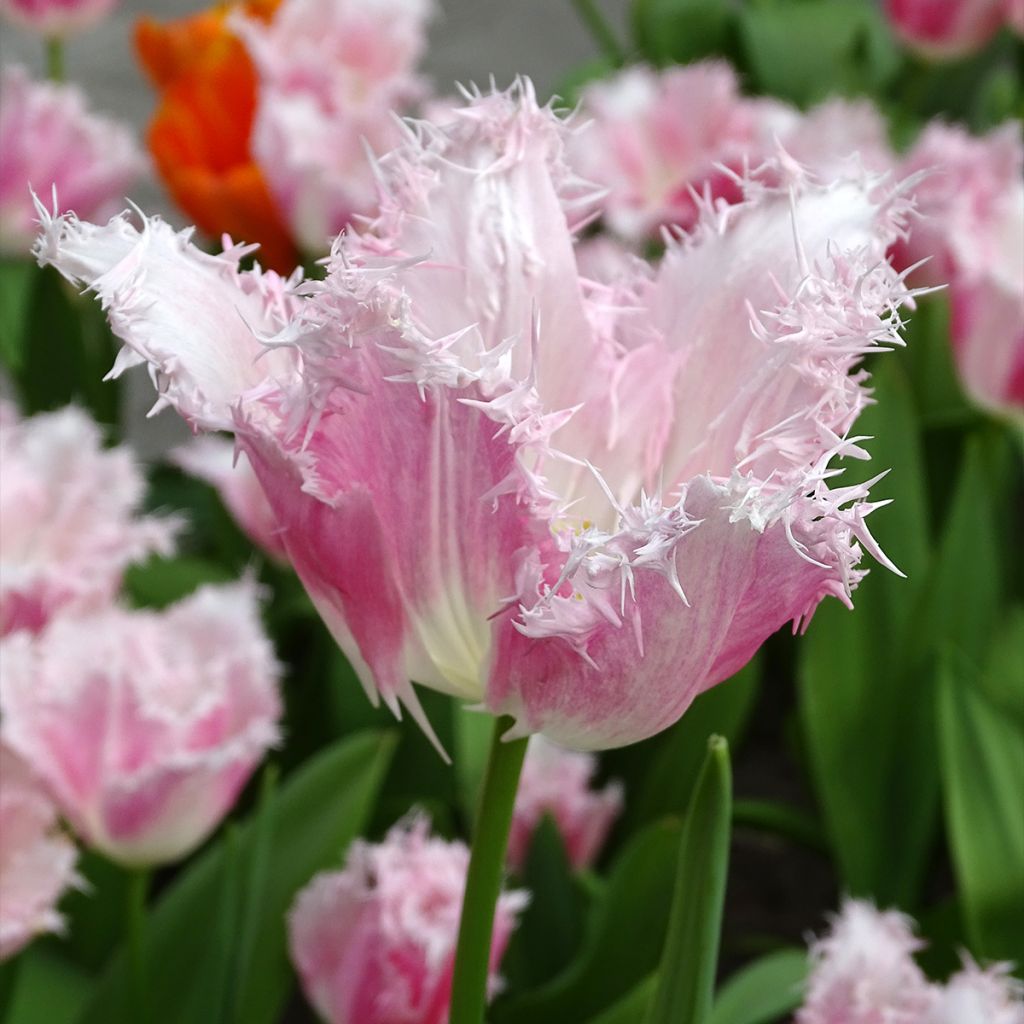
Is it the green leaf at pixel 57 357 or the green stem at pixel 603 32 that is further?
the green stem at pixel 603 32

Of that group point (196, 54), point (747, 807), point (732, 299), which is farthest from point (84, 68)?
point (732, 299)

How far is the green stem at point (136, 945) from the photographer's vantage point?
50cm

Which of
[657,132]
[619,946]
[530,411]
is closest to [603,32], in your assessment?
[657,132]

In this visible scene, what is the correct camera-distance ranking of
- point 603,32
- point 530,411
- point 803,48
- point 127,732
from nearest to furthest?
point 530,411, point 127,732, point 803,48, point 603,32

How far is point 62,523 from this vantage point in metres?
0.54

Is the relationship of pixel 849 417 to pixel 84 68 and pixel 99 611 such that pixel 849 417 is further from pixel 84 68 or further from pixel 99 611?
pixel 84 68

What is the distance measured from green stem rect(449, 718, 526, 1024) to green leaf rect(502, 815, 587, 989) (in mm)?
302

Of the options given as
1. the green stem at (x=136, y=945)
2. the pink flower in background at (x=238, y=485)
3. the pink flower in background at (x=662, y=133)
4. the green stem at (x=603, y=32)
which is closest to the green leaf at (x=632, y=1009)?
the green stem at (x=136, y=945)

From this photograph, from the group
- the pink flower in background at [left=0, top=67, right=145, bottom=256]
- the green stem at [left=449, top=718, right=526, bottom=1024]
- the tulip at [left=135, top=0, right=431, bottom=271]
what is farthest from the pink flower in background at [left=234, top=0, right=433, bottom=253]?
the green stem at [left=449, top=718, right=526, bottom=1024]

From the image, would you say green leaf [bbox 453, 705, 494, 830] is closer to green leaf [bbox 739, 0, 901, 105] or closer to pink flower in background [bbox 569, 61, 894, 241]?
pink flower in background [bbox 569, 61, 894, 241]

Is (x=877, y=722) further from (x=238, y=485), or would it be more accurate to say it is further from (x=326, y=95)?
(x=326, y=95)

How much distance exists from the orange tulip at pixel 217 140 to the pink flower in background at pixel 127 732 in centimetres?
43

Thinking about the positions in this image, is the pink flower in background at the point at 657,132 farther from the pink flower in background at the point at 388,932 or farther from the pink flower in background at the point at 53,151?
the pink flower in background at the point at 388,932

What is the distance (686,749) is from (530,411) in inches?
21.0
